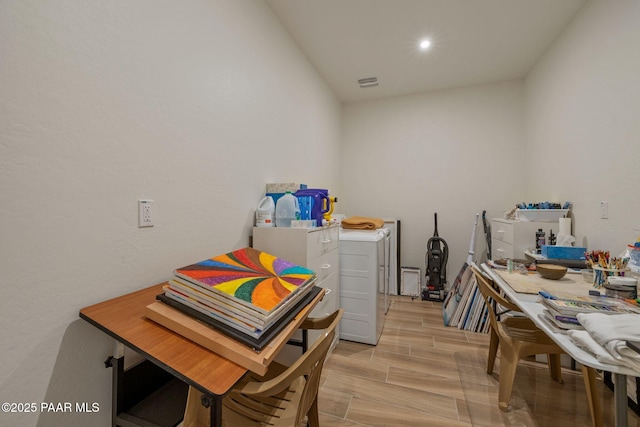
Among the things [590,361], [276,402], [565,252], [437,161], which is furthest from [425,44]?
[276,402]

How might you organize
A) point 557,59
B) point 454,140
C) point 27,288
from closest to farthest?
point 27,288, point 557,59, point 454,140

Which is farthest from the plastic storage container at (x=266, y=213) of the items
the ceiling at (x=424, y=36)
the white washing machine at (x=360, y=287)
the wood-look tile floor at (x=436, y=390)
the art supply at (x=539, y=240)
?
the art supply at (x=539, y=240)

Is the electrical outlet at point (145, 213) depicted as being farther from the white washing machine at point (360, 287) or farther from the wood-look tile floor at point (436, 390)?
the white washing machine at point (360, 287)

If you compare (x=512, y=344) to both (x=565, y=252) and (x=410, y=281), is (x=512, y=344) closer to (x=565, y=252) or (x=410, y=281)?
(x=565, y=252)

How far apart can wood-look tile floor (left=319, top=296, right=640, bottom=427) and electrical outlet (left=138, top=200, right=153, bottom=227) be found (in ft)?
4.67

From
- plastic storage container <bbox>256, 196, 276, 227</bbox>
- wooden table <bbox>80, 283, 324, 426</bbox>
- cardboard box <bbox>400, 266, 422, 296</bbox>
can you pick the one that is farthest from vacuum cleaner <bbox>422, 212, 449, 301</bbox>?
wooden table <bbox>80, 283, 324, 426</bbox>

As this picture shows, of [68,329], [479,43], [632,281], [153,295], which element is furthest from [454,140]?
[68,329]

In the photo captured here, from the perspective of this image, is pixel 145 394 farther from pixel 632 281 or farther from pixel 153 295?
pixel 632 281

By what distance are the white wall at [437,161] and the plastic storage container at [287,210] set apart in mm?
2176

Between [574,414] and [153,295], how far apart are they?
2.34 meters

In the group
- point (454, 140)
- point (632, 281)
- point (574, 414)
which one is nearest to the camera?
point (632, 281)

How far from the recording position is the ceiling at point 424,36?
6.92 feet

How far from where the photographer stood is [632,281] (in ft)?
4.15

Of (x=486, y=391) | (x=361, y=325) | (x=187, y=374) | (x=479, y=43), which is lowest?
(x=486, y=391)
